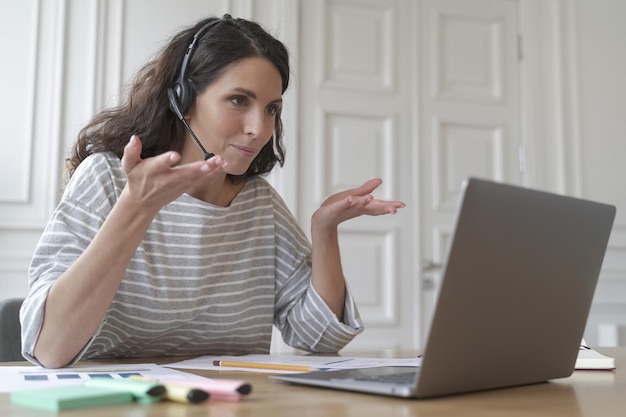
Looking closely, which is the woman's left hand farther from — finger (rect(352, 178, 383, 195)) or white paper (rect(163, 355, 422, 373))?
white paper (rect(163, 355, 422, 373))

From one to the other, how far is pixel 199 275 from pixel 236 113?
1.01 feet

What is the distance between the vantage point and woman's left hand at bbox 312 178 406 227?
129 cm

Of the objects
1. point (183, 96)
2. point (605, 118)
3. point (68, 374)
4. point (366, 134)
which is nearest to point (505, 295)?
point (68, 374)

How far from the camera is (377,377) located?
2.52 ft

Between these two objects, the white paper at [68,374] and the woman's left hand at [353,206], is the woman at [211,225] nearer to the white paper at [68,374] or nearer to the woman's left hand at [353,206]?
the woman's left hand at [353,206]

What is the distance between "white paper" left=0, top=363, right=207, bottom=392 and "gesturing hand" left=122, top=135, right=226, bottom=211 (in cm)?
22

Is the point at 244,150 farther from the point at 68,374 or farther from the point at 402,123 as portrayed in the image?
the point at 402,123

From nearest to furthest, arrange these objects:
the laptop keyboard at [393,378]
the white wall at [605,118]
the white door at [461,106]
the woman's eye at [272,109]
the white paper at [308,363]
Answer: the laptop keyboard at [393,378] → the white paper at [308,363] → the woman's eye at [272,109] → the white door at [461,106] → the white wall at [605,118]

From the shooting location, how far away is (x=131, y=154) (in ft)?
2.92

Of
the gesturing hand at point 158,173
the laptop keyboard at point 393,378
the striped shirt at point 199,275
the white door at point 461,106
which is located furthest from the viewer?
the white door at point 461,106

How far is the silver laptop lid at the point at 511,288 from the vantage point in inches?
25.5

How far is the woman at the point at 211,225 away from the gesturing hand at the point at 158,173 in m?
0.26

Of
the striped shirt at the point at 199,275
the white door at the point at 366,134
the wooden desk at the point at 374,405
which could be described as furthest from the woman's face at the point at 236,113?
the white door at the point at 366,134

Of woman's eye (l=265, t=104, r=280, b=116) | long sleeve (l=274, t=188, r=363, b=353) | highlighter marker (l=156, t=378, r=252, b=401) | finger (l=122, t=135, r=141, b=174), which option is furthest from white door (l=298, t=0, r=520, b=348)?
highlighter marker (l=156, t=378, r=252, b=401)
